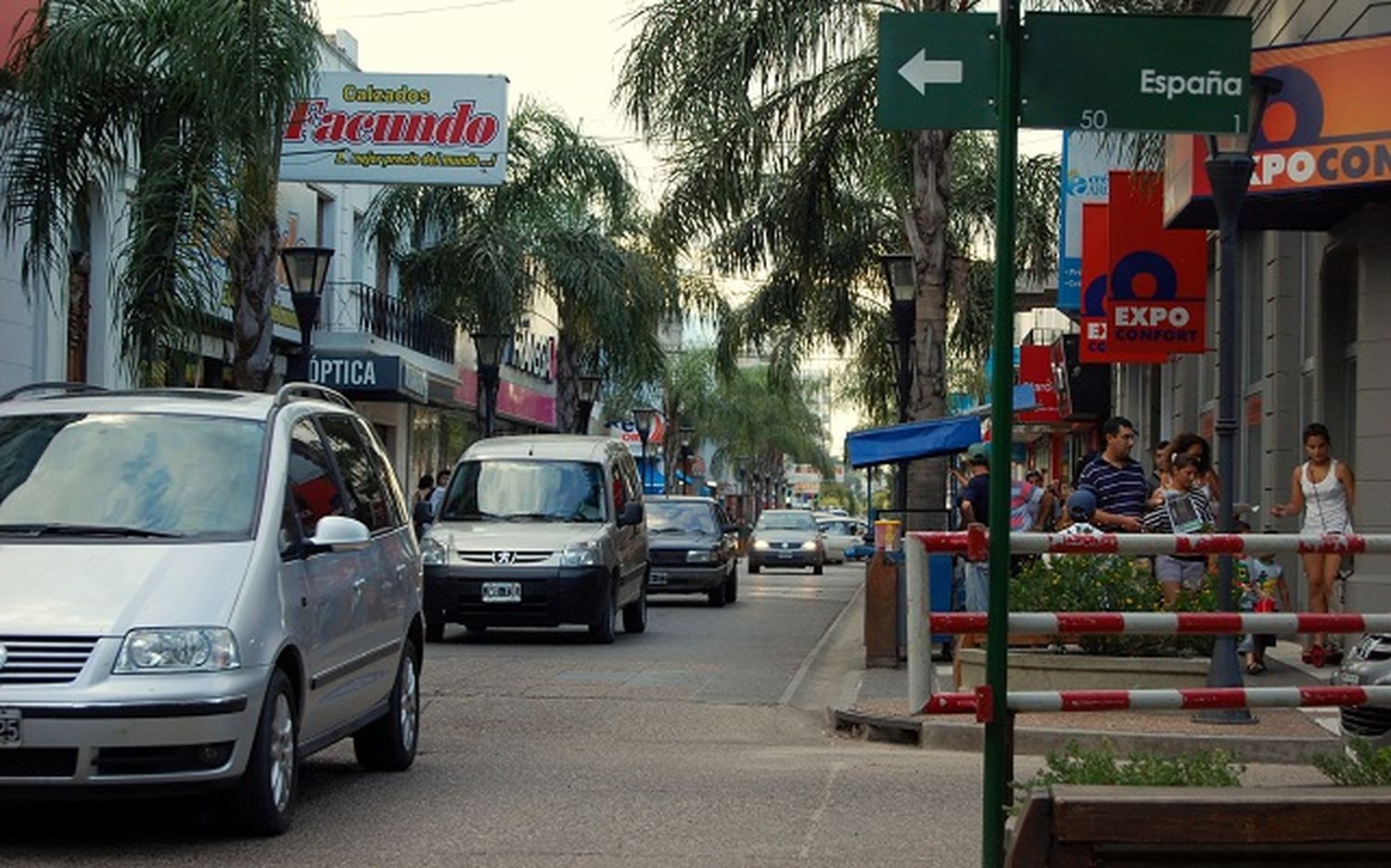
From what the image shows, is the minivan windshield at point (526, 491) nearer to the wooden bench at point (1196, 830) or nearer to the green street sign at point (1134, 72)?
the green street sign at point (1134, 72)

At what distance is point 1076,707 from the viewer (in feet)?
21.7

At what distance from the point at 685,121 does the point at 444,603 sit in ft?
17.0

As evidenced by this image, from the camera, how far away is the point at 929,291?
70.7 feet

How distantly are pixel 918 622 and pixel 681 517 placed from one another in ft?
80.4

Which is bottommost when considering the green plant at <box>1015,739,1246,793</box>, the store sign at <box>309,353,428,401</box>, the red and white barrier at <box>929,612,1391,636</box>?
the green plant at <box>1015,739,1246,793</box>

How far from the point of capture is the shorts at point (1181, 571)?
49.4 ft

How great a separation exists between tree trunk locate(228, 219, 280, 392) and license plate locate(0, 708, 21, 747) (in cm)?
1152

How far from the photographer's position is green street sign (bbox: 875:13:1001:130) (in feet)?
21.5

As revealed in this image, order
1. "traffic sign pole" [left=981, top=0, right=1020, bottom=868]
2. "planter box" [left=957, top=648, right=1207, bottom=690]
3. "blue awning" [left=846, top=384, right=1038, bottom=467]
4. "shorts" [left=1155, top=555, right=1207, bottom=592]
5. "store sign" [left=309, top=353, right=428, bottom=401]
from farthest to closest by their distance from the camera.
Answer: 1. "store sign" [left=309, top=353, right=428, bottom=401]
2. "blue awning" [left=846, top=384, right=1038, bottom=467]
3. "shorts" [left=1155, top=555, right=1207, bottom=592]
4. "planter box" [left=957, top=648, right=1207, bottom=690]
5. "traffic sign pole" [left=981, top=0, right=1020, bottom=868]

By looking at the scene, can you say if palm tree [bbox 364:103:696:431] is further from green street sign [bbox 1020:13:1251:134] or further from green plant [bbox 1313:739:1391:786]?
green plant [bbox 1313:739:1391:786]

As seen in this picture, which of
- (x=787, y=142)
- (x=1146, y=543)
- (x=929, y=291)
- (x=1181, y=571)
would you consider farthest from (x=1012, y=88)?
(x=787, y=142)

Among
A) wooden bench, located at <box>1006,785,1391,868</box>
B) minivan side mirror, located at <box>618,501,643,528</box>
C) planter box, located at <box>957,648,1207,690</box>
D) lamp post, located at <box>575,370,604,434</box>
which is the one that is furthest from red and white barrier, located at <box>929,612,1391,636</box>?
lamp post, located at <box>575,370,604,434</box>

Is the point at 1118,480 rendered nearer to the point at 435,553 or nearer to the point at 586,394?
the point at 435,553

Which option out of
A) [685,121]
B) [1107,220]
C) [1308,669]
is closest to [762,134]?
[685,121]
